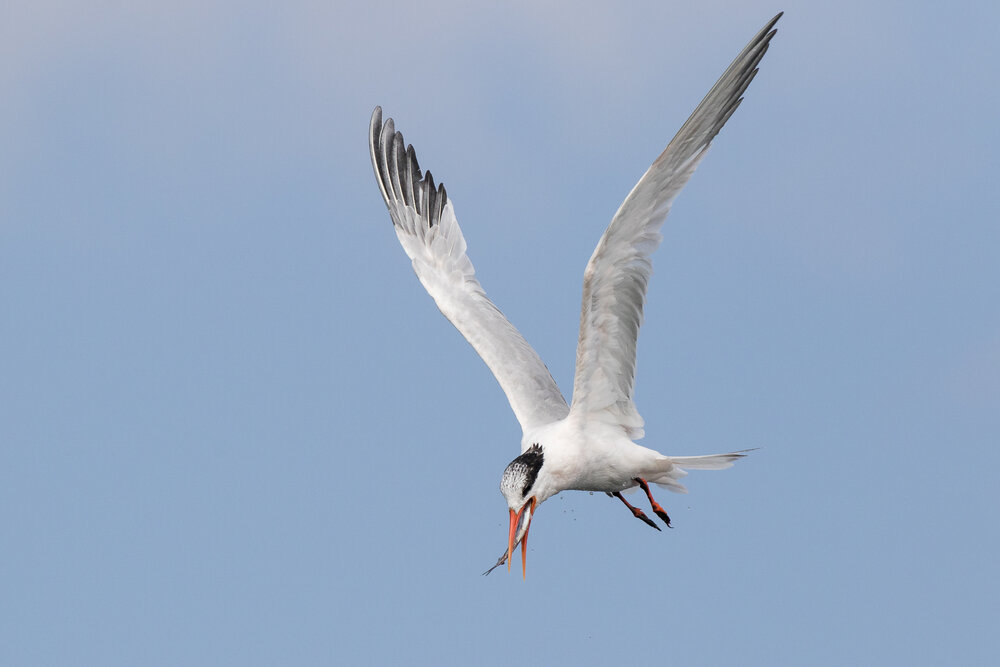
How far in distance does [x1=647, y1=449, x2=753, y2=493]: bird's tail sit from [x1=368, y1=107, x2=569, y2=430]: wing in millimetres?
1217

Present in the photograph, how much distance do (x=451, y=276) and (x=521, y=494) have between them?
3.83 meters

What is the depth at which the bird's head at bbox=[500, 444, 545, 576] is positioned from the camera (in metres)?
9.55

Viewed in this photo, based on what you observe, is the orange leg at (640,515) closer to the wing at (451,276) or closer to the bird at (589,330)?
the bird at (589,330)

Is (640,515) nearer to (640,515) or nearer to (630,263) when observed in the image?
(640,515)

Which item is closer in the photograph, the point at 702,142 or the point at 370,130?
the point at 702,142

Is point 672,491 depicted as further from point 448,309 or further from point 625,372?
point 448,309

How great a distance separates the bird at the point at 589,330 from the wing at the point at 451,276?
0.5 inches

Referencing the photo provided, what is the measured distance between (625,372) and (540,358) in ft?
6.23

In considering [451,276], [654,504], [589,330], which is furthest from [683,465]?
[451,276]

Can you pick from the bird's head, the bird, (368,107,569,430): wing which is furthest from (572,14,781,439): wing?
(368,107,569,430): wing

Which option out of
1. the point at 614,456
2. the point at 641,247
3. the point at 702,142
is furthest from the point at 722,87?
the point at 614,456

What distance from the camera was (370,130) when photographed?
1323cm

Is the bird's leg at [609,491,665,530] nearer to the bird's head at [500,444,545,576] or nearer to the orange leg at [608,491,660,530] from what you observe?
the orange leg at [608,491,660,530]

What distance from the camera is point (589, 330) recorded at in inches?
383
